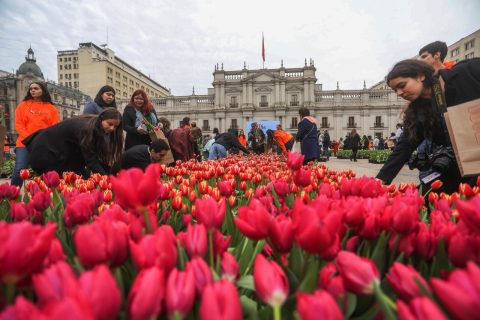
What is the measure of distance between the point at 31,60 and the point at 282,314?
74.9 meters

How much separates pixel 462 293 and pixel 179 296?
384mm

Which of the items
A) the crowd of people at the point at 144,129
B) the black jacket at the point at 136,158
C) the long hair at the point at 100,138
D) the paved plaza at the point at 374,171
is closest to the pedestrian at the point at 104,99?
the crowd of people at the point at 144,129

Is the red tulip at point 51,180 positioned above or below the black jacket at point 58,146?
below

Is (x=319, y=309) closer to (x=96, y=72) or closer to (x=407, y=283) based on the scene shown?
(x=407, y=283)

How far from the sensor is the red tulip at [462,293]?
437mm

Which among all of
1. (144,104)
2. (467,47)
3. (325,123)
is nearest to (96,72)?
(325,123)

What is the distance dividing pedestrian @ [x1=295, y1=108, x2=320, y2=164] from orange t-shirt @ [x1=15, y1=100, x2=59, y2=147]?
15.5 ft

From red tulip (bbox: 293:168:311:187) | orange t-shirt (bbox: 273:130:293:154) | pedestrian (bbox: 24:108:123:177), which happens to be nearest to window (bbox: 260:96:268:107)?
orange t-shirt (bbox: 273:130:293:154)

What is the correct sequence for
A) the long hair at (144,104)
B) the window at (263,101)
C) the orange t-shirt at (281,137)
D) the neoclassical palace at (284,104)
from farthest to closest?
the window at (263,101)
the neoclassical palace at (284,104)
the orange t-shirt at (281,137)
the long hair at (144,104)

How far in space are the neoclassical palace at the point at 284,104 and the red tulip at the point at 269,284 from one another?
48951 millimetres

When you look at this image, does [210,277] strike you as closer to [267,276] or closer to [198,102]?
[267,276]

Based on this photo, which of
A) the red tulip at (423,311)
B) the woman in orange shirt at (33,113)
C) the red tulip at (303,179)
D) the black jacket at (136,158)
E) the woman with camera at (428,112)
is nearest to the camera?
the red tulip at (423,311)

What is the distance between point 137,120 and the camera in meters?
5.45

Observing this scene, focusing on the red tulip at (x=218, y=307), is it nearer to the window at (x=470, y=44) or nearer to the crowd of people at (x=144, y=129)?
the crowd of people at (x=144, y=129)
